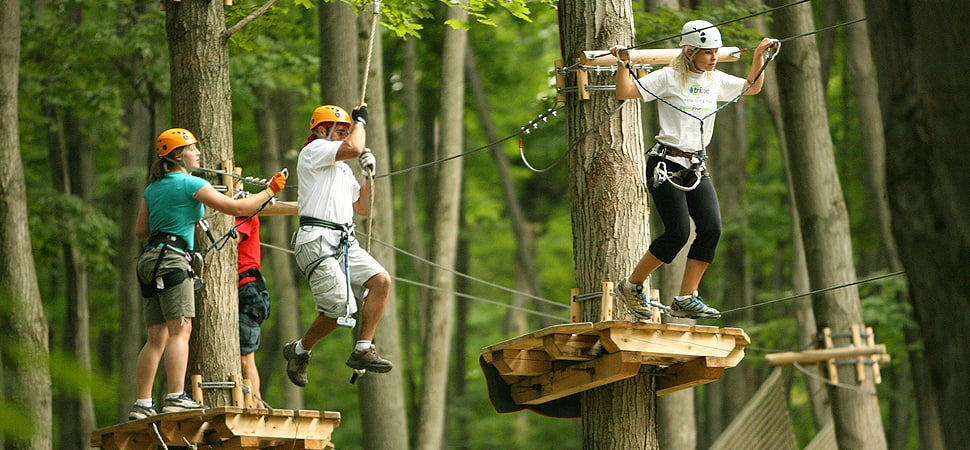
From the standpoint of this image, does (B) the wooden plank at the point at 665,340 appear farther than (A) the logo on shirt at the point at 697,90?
No

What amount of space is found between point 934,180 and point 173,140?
4.93m

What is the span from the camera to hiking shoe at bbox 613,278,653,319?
6.39 m

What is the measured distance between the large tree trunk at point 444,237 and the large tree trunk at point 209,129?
5.35 m

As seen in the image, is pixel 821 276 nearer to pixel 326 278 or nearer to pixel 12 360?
pixel 326 278

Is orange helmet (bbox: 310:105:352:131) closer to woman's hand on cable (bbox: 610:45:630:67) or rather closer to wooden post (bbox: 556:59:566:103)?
wooden post (bbox: 556:59:566:103)

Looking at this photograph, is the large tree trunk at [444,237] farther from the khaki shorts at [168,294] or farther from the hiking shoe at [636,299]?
the hiking shoe at [636,299]

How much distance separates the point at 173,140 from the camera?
6777 mm

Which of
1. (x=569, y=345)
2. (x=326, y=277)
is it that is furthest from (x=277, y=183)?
(x=569, y=345)

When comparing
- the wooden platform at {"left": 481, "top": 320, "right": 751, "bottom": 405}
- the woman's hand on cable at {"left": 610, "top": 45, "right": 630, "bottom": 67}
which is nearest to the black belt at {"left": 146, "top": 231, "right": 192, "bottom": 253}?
the wooden platform at {"left": 481, "top": 320, "right": 751, "bottom": 405}

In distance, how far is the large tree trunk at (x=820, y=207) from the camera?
1156 centimetres

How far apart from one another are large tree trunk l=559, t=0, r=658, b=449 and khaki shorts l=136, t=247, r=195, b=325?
2.13 m

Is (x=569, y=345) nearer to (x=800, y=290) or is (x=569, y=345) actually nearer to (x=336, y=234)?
(x=336, y=234)

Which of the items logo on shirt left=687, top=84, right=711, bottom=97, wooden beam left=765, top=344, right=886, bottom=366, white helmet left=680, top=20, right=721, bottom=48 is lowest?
wooden beam left=765, top=344, right=886, bottom=366

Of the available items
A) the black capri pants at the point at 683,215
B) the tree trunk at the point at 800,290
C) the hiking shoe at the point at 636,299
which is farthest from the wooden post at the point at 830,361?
the hiking shoe at the point at 636,299
